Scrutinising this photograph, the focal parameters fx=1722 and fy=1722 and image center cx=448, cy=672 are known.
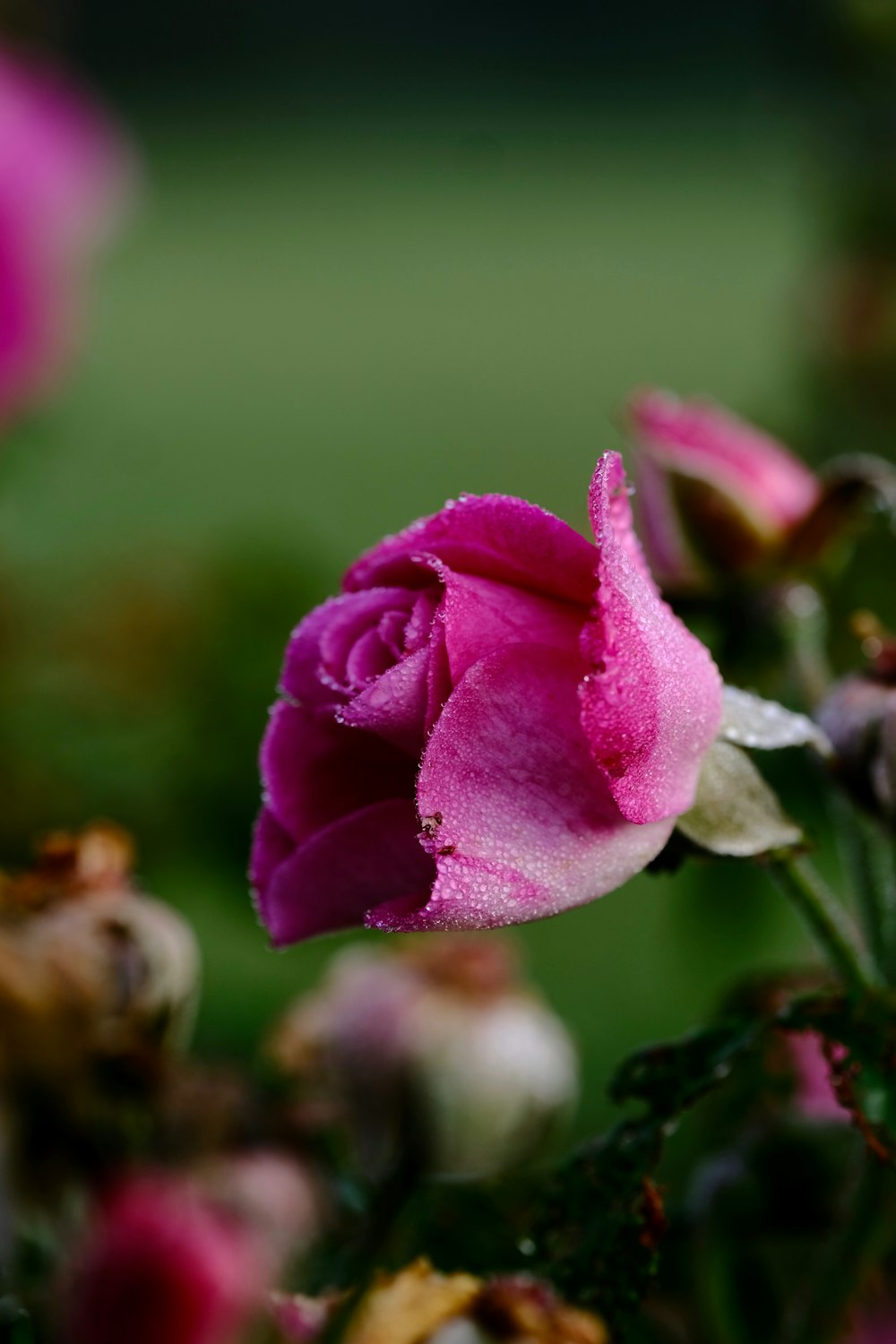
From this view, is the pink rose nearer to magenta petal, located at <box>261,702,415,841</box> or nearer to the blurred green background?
magenta petal, located at <box>261,702,415,841</box>

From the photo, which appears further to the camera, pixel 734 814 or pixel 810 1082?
pixel 810 1082

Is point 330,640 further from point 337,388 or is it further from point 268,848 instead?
point 337,388

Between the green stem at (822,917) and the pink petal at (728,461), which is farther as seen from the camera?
the pink petal at (728,461)

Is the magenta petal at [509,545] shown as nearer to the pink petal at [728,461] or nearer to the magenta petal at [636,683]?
the magenta petal at [636,683]

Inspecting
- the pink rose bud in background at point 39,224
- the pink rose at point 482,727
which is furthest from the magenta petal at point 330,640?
the pink rose bud in background at point 39,224

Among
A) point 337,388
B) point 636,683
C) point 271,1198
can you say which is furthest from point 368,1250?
point 337,388

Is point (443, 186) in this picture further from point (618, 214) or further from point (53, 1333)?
point (53, 1333)

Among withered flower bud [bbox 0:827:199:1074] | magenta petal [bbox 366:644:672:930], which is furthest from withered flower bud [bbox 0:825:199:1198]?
magenta petal [bbox 366:644:672:930]
